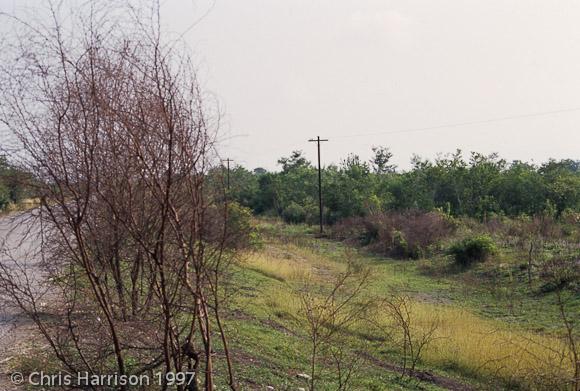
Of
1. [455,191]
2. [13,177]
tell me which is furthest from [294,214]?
[13,177]

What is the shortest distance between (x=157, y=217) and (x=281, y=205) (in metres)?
53.3

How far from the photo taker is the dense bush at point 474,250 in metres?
27.4

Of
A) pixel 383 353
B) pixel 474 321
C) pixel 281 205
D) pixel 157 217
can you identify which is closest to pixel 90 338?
pixel 157 217

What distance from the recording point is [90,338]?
262 inches

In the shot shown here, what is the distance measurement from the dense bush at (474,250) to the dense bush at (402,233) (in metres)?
3.88

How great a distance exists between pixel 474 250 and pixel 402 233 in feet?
22.2

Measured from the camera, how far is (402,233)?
112 feet

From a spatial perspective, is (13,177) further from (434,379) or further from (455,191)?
(455,191)

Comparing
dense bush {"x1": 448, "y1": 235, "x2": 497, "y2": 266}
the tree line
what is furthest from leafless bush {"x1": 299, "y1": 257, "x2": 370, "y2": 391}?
the tree line

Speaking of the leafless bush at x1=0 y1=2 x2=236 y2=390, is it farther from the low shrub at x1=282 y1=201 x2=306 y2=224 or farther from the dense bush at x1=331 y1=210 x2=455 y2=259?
the low shrub at x1=282 y1=201 x2=306 y2=224

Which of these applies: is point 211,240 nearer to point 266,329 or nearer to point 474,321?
point 266,329

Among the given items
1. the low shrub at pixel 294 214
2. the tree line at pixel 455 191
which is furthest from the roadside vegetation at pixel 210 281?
the low shrub at pixel 294 214

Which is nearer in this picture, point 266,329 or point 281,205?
point 266,329

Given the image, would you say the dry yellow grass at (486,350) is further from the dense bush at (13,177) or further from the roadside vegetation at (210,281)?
the dense bush at (13,177)
